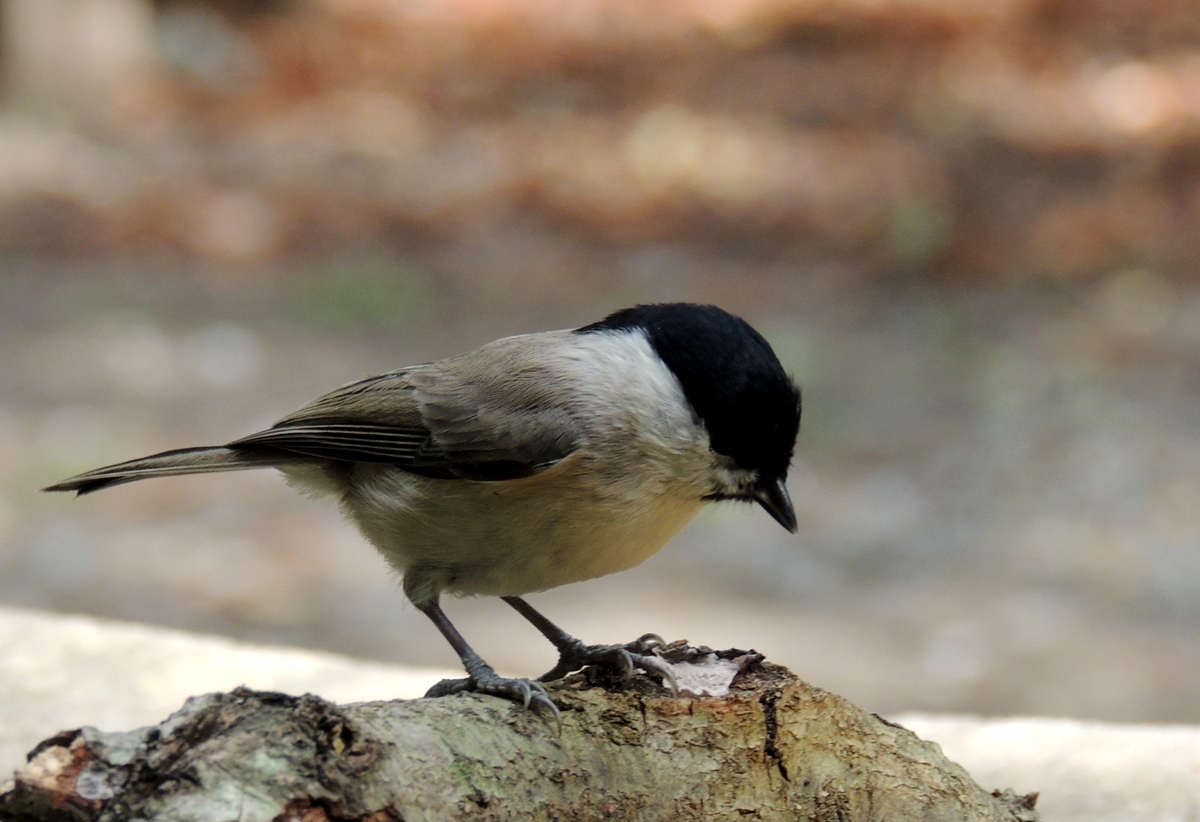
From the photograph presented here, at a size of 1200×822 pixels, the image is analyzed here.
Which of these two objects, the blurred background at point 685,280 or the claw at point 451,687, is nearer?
the claw at point 451,687

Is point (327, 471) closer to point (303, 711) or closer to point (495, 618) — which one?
point (303, 711)

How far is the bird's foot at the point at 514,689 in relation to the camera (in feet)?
7.95

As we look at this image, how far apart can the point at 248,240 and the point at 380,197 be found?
1398mm

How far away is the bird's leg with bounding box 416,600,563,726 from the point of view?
2.45 metres

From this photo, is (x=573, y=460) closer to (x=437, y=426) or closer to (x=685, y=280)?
(x=437, y=426)

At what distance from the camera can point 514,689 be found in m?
2.52

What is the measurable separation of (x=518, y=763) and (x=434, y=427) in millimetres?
1277

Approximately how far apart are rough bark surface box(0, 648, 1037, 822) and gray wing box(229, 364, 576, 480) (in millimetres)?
641

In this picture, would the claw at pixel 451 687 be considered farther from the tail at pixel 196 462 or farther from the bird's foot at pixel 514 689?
the tail at pixel 196 462

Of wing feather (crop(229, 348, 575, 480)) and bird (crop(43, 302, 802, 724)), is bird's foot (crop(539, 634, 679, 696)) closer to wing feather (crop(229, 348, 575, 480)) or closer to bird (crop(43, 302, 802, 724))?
bird (crop(43, 302, 802, 724))

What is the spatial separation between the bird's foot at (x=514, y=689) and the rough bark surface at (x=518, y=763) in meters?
0.03

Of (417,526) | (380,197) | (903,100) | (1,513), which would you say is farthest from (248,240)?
(417,526)

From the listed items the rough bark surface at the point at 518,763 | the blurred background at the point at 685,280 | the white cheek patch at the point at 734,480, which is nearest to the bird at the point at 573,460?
the white cheek patch at the point at 734,480

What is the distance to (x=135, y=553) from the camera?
7.46 m
